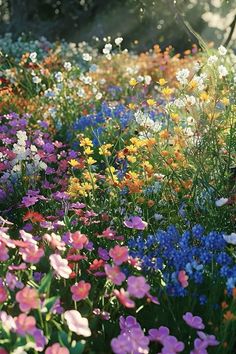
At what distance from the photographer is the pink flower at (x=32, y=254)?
1982 mm

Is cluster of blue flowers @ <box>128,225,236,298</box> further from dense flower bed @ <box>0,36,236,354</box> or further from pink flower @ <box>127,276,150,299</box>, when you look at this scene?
pink flower @ <box>127,276,150,299</box>

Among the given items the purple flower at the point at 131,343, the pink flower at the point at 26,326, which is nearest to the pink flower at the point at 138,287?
the purple flower at the point at 131,343

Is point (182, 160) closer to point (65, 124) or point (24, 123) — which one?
point (24, 123)

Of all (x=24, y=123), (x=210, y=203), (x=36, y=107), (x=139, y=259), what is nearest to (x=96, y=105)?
(x=36, y=107)

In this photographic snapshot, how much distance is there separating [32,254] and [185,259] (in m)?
0.71

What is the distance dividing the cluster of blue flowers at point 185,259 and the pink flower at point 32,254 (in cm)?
59

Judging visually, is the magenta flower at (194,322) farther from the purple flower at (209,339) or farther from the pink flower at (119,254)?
the pink flower at (119,254)

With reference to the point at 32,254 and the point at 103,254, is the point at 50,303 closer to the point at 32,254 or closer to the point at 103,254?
the point at 32,254

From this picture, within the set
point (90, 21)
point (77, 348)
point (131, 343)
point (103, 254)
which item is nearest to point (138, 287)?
point (131, 343)

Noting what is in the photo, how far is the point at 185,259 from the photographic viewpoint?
2.41 metres

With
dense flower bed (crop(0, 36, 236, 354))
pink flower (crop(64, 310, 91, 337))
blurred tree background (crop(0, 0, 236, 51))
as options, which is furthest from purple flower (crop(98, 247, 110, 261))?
blurred tree background (crop(0, 0, 236, 51))

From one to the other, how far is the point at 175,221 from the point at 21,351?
131cm

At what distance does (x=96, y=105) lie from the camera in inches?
231

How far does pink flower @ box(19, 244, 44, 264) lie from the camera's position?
1982mm
